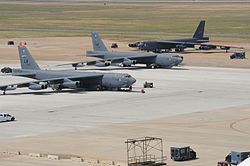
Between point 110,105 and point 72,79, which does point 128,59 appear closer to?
point 72,79

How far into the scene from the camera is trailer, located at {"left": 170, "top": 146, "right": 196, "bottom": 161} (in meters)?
79.2

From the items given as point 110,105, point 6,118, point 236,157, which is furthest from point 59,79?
point 236,157

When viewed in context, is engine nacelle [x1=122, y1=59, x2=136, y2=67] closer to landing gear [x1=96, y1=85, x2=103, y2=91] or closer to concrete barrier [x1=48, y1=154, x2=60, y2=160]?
landing gear [x1=96, y1=85, x2=103, y2=91]

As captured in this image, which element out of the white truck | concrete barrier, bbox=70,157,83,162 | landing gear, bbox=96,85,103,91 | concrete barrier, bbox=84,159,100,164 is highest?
landing gear, bbox=96,85,103,91

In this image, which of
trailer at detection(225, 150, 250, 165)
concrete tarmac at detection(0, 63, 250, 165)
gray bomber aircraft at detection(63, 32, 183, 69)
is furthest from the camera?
gray bomber aircraft at detection(63, 32, 183, 69)

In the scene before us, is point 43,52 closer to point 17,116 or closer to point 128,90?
point 128,90

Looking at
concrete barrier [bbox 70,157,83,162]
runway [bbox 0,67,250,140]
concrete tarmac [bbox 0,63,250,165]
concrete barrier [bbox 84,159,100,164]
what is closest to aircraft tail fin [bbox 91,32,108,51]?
concrete tarmac [bbox 0,63,250,165]

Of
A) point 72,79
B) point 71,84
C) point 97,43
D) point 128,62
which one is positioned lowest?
point 71,84

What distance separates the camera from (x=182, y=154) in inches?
3125

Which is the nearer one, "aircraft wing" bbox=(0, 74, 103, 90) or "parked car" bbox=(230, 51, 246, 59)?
"aircraft wing" bbox=(0, 74, 103, 90)

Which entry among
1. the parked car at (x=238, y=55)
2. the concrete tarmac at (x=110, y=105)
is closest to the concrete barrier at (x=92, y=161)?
the concrete tarmac at (x=110, y=105)

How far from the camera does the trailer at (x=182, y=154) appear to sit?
7919cm

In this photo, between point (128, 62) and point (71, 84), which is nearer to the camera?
point (71, 84)

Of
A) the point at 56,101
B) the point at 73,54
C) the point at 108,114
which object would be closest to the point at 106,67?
the point at 73,54
